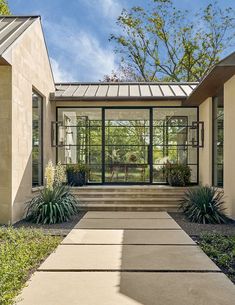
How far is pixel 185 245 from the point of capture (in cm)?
588

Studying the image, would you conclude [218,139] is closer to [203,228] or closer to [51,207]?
[203,228]

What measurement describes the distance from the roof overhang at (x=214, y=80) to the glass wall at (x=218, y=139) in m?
0.35

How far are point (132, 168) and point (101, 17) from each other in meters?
16.3

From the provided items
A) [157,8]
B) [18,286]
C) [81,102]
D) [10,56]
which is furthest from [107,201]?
[157,8]

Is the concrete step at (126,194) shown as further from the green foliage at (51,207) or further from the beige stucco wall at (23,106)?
the beige stucco wall at (23,106)

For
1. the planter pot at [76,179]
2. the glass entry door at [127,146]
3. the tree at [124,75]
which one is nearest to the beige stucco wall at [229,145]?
the glass entry door at [127,146]

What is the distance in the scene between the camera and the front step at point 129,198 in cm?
997

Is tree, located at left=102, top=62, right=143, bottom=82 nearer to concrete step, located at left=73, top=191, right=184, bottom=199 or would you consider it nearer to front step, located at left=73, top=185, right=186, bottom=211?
front step, located at left=73, top=185, right=186, bottom=211

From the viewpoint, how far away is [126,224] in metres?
7.82

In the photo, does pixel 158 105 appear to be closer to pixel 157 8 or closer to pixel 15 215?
pixel 15 215

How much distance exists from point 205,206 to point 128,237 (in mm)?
2828

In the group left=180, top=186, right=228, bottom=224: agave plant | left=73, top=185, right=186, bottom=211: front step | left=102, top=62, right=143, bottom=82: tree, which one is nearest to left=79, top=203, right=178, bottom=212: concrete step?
left=73, top=185, right=186, bottom=211: front step

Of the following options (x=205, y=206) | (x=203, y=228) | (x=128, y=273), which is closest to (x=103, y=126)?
(x=205, y=206)

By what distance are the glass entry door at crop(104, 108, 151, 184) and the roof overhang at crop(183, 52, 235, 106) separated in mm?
2075
